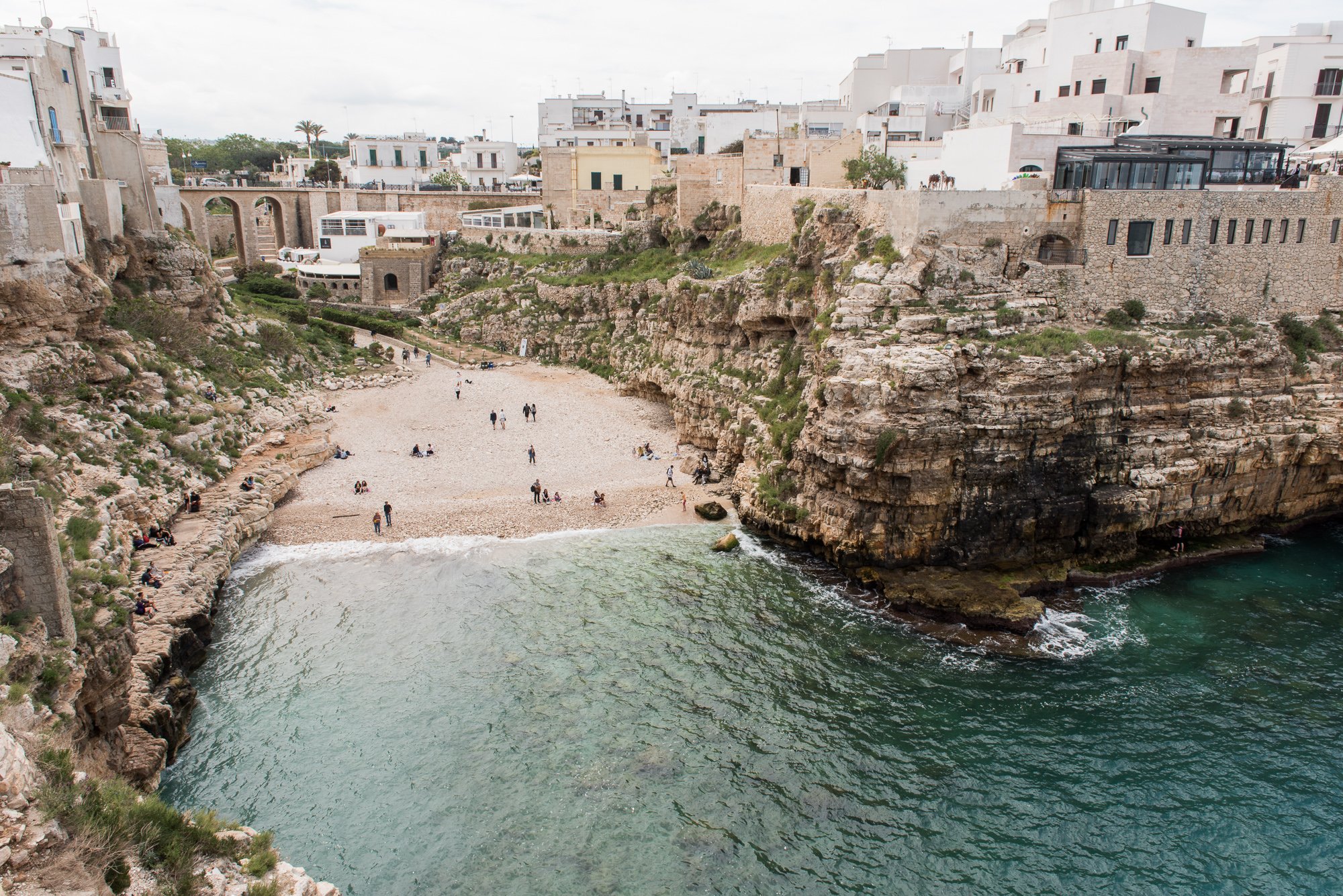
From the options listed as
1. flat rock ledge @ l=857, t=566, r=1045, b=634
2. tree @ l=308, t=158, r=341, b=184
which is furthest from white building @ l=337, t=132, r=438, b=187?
flat rock ledge @ l=857, t=566, r=1045, b=634

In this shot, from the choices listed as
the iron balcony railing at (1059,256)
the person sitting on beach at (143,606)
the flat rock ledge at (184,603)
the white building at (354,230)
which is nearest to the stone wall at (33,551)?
the flat rock ledge at (184,603)

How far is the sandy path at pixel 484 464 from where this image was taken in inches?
1208

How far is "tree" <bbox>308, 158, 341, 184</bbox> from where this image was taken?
88875mm

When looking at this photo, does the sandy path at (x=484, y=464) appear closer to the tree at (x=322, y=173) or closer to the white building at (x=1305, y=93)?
the white building at (x=1305, y=93)

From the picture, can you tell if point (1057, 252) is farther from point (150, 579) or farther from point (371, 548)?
point (150, 579)

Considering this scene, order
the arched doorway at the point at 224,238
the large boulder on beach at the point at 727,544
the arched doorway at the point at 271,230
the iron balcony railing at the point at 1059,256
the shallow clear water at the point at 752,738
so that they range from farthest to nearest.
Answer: the arched doorway at the point at 271,230
the arched doorway at the point at 224,238
the iron balcony railing at the point at 1059,256
the large boulder on beach at the point at 727,544
the shallow clear water at the point at 752,738

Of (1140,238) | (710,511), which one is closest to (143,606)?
(710,511)

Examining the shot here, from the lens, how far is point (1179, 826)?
16.9 meters

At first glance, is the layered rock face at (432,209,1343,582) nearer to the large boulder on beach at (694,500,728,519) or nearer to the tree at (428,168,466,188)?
the large boulder on beach at (694,500,728,519)

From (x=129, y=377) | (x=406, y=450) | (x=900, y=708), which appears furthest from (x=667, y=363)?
(x=900, y=708)

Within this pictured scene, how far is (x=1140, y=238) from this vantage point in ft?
98.3

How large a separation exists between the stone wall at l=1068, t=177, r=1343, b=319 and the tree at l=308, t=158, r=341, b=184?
8017 cm

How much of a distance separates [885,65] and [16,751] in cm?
5856

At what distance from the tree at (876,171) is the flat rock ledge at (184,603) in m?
29.5
